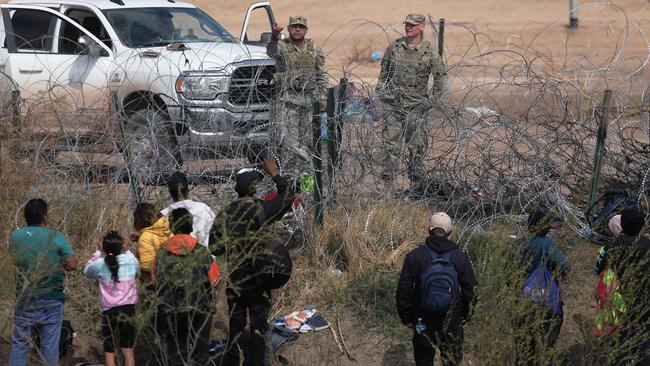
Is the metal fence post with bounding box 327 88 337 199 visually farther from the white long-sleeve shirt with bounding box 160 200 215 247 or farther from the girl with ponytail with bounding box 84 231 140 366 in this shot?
the girl with ponytail with bounding box 84 231 140 366

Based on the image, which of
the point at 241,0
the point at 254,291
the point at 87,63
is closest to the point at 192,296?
the point at 254,291

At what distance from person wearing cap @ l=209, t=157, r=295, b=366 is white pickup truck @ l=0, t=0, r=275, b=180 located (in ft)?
4.86

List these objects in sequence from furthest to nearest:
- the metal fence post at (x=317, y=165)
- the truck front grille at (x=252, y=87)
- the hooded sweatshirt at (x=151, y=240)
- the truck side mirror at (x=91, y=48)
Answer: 1. the truck side mirror at (x=91, y=48)
2. the truck front grille at (x=252, y=87)
3. the metal fence post at (x=317, y=165)
4. the hooded sweatshirt at (x=151, y=240)

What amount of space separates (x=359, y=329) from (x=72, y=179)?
2.54m

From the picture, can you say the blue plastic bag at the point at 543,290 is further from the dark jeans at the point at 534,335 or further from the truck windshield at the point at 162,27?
the truck windshield at the point at 162,27

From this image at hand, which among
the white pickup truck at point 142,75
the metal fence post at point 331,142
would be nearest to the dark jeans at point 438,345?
the metal fence post at point 331,142

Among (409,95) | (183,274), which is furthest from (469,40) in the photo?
(183,274)

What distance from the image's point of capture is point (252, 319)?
6.30 metres

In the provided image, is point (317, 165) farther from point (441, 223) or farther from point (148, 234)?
point (441, 223)

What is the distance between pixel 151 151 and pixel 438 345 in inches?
124

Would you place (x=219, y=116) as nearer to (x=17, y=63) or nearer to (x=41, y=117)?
(x=41, y=117)

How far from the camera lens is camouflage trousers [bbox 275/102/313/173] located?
8062 mm

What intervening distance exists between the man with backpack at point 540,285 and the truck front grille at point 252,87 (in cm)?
291

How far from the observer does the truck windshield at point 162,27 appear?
10.6 meters
